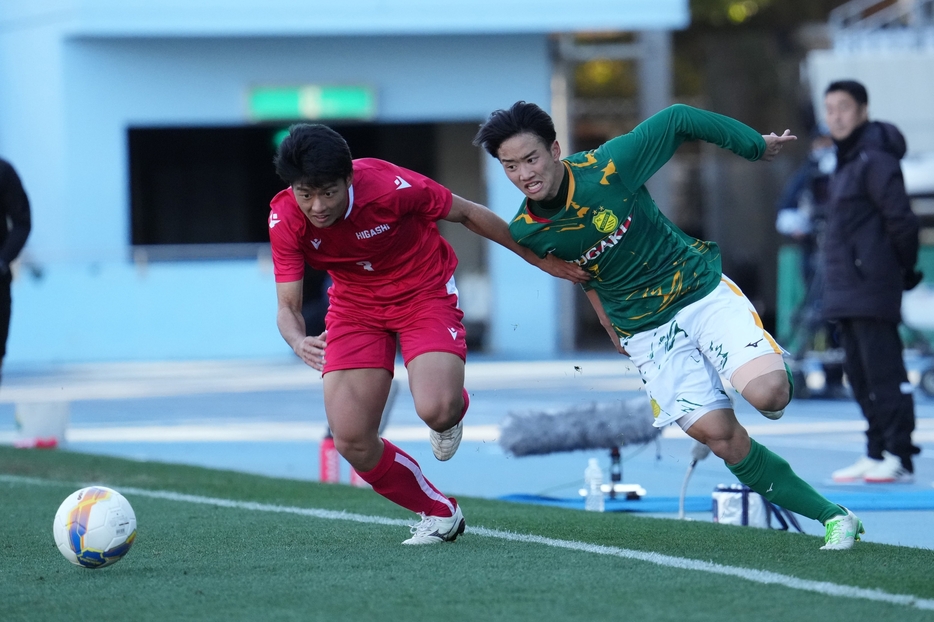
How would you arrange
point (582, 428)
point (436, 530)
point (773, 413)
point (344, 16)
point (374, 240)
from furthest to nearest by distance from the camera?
point (344, 16) < point (582, 428) < point (436, 530) < point (374, 240) < point (773, 413)

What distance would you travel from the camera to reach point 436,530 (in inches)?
236

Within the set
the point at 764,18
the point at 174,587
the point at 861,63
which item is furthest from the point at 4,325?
the point at 764,18

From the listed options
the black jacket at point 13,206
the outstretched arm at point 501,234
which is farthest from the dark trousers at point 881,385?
the black jacket at point 13,206

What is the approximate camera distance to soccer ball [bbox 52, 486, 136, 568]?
5.34 m

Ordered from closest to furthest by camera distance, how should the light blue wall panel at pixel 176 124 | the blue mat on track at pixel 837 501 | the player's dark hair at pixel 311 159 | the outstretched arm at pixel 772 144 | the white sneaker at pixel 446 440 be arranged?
the player's dark hair at pixel 311 159 < the outstretched arm at pixel 772 144 < the white sneaker at pixel 446 440 < the blue mat on track at pixel 837 501 < the light blue wall panel at pixel 176 124

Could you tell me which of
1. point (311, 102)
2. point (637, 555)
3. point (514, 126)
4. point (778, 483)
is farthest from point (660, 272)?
point (311, 102)

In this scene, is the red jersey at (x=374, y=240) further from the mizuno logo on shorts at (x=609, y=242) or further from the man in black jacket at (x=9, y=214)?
the man in black jacket at (x=9, y=214)

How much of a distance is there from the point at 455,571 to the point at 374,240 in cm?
144

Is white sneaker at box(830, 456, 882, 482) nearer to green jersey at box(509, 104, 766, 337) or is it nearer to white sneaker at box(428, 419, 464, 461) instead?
green jersey at box(509, 104, 766, 337)

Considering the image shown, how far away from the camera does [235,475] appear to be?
9.20 m

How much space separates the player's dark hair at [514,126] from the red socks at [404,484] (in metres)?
1.19

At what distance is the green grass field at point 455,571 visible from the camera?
4.55 m

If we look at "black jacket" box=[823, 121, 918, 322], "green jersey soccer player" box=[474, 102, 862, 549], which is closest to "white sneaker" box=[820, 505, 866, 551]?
"green jersey soccer player" box=[474, 102, 862, 549]

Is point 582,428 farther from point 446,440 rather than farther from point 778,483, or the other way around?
point 778,483
